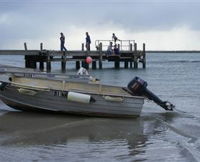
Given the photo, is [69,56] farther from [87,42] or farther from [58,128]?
[58,128]

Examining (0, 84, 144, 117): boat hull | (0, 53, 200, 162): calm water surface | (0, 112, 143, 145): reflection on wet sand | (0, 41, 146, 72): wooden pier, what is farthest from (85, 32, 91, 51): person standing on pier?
(0, 112, 143, 145): reflection on wet sand

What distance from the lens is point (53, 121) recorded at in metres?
13.8

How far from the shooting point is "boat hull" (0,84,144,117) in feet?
47.2

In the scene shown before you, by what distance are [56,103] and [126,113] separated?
2.11 meters

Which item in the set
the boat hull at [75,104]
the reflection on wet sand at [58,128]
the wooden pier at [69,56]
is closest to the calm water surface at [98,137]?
the reflection on wet sand at [58,128]

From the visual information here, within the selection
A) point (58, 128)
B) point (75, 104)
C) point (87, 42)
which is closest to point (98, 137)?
point (58, 128)

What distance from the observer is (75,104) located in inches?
567

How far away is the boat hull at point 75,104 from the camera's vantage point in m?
14.4

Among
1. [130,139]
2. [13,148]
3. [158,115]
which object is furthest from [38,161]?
[158,115]

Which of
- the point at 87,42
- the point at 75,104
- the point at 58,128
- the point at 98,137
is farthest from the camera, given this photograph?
the point at 87,42

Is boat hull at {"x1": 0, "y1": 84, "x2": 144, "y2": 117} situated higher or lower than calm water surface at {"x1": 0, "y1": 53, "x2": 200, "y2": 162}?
higher

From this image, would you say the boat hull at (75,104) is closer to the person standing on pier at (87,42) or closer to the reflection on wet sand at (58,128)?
the reflection on wet sand at (58,128)

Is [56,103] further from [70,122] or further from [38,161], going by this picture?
Result: [38,161]

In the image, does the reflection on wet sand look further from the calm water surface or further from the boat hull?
the boat hull
